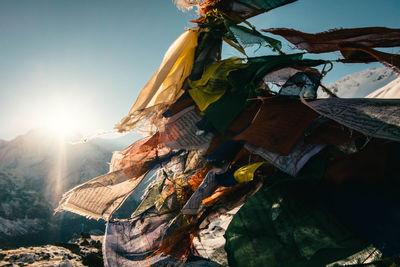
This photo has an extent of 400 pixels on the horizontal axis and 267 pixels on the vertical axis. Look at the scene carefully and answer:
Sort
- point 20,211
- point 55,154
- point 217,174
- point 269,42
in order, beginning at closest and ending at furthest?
1. point 217,174
2. point 269,42
3. point 20,211
4. point 55,154

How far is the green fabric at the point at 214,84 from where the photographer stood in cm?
180

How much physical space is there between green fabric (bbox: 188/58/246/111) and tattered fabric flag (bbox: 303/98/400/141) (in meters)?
0.77

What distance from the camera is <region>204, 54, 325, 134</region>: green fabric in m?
1.68

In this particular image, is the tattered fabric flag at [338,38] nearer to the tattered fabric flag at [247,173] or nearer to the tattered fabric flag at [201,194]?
the tattered fabric flag at [247,173]

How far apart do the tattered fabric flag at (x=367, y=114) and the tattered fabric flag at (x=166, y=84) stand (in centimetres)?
121

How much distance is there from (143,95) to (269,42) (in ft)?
4.29

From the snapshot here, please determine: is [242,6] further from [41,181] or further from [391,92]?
[41,181]

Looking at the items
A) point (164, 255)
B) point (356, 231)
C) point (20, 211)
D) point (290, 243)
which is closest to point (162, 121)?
point (164, 255)

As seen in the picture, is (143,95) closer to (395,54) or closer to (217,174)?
(217,174)

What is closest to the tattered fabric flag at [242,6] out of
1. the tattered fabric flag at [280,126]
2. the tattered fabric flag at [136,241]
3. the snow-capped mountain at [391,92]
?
the tattered fabric flag at [280,126]

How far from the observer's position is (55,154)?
1676 inches

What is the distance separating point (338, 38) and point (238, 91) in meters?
0.85

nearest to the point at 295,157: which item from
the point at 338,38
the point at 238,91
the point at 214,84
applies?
the point at 238,91

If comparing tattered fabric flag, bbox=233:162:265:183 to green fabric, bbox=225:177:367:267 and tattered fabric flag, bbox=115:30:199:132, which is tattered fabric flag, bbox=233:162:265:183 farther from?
tattered fabric flag, bbox=115:30:199:132
